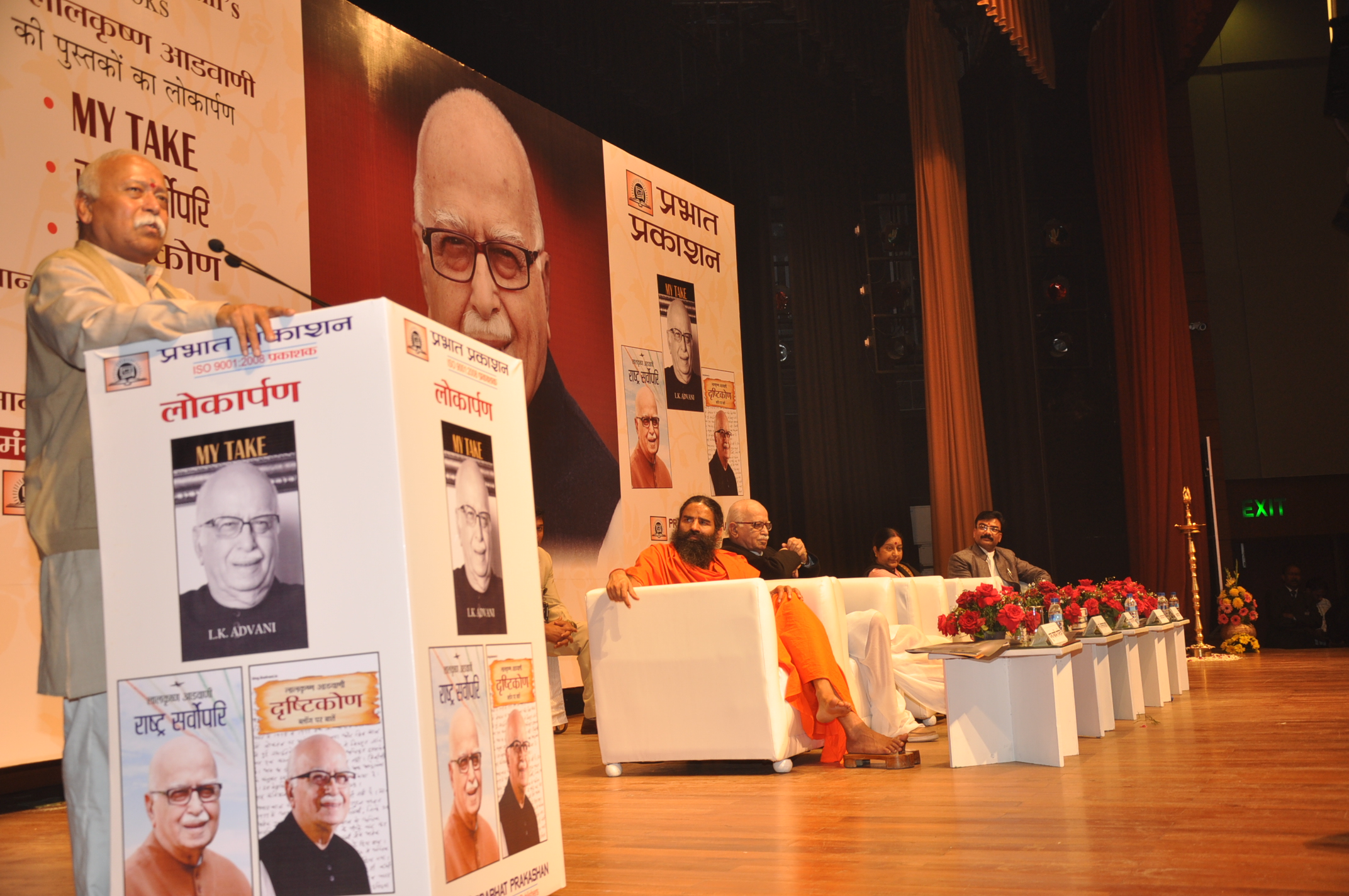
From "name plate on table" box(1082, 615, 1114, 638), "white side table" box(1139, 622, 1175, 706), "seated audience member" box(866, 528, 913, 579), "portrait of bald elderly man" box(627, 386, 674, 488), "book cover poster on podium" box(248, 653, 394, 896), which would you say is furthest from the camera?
"portrait of bald elderly man" box(627, 386, 674, 488)

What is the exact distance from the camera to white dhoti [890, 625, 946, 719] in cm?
518

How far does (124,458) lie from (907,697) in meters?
4.07

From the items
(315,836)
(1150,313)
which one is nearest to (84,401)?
(315,836)

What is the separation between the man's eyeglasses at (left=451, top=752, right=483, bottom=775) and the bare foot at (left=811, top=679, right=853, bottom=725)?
2235 millimetres

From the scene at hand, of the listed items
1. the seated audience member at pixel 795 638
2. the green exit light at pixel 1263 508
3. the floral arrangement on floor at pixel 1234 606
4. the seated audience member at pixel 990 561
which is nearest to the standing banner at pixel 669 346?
the seated audience member at pixel 990 561

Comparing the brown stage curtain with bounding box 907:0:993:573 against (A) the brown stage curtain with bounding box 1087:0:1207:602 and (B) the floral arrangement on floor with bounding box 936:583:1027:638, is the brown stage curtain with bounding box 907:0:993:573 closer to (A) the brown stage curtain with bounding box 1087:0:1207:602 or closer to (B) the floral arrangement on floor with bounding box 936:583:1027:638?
(A) the brown stage curtain with bounding box 1087:0:1207:602

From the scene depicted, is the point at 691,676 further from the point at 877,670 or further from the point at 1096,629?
the point at 1096,629

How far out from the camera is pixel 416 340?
183 centimetres

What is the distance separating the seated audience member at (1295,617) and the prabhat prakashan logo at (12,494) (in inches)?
383

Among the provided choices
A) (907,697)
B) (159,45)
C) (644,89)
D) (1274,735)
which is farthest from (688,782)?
(644,89)

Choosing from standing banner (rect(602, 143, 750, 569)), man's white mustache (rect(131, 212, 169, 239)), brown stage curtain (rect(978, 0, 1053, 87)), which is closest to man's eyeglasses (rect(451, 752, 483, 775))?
man's white mustache (rect(131, 212, 169, 239))

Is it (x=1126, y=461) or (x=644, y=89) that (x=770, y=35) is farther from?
(x=1126, y=461)

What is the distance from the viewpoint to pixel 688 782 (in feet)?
12.7

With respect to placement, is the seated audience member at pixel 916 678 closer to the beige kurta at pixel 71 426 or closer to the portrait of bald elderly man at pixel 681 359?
the portrait of bald elderly man at pixel 681 359
